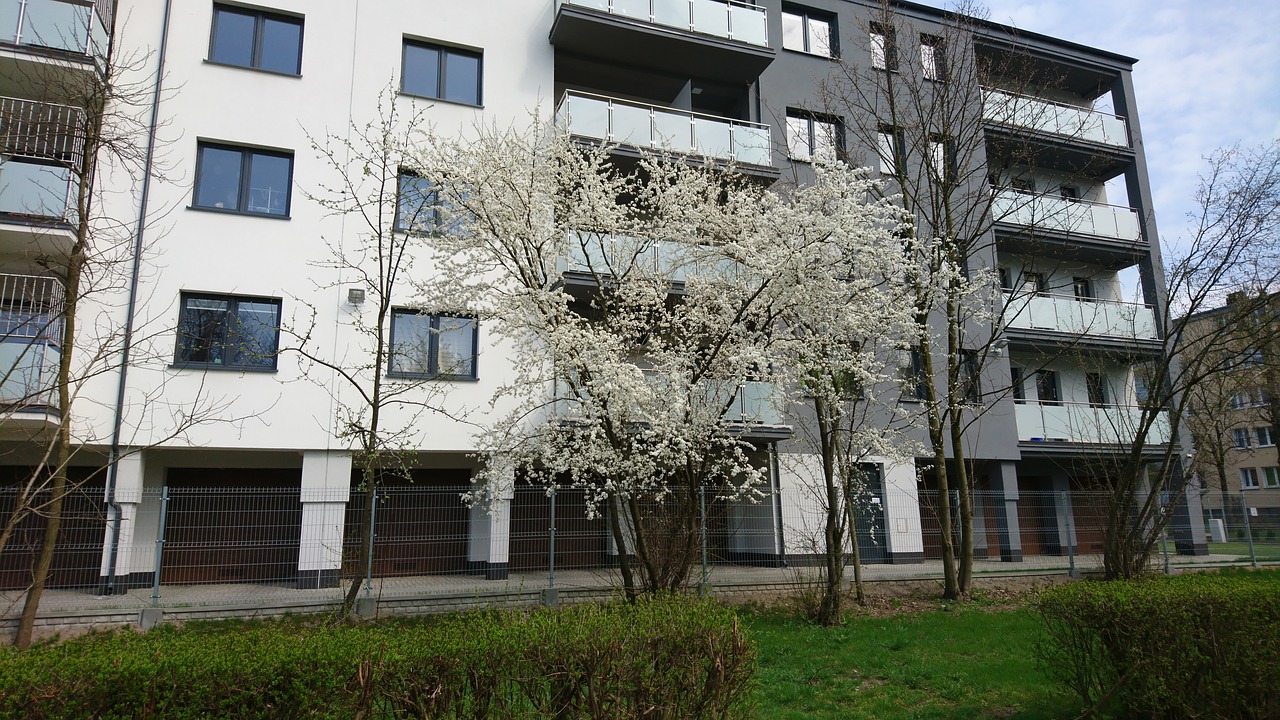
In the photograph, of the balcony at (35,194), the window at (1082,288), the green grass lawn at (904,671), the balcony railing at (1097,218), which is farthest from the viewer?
the window at (1082,288)

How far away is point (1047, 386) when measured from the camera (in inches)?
879

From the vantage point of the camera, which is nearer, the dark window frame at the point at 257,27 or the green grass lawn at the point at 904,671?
the green grass lawn at the point at 904,671

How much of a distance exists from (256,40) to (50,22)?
→ 328 cm

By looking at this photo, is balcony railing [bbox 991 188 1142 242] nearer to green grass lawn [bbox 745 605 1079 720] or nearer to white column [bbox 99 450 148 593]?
green grass lawn [bbox 745 605 1079 720]

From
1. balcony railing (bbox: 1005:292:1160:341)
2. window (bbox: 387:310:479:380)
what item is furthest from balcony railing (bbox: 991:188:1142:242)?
window (bbox: 387:310:479:380)

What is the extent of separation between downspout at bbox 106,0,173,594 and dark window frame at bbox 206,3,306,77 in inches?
29.8

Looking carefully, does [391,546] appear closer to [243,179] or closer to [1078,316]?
[243,179]

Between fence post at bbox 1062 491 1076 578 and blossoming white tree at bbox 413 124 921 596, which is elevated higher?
blossoming white tree at bbox 413 124 921 596

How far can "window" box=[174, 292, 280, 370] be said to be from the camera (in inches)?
531

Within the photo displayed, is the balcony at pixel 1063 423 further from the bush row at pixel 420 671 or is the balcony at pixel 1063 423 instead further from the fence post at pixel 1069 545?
the bush row at pixel 420 671

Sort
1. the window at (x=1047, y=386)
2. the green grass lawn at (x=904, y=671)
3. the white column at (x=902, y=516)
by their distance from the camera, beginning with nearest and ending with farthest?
the green grass lawn at (x=904, y=671)
the white column at (x=902, y=516)
the window at (x=1047, y=386)

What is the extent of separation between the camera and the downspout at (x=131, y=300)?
1218 centimetres

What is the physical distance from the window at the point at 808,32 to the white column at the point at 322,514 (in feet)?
50.6

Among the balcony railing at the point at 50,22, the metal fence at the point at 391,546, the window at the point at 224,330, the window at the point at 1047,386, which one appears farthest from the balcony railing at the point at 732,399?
the balcony railing at the point at 50,22
